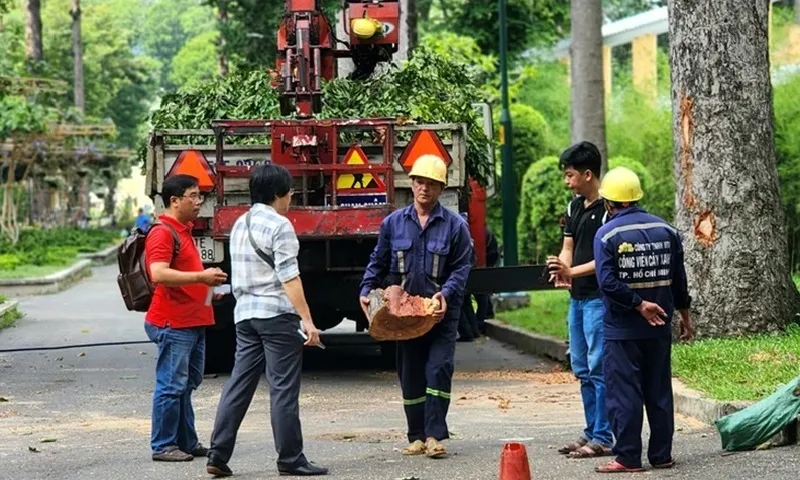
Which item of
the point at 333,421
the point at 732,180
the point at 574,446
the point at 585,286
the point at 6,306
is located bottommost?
the point at 333,421

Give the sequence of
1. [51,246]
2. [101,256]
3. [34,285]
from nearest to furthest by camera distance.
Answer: [34,285]
[51,246]
[101,256]

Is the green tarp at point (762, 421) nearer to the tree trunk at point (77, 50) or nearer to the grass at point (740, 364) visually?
the grass at point (740, 364)

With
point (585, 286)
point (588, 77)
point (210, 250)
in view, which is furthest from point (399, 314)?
point (588, 77)

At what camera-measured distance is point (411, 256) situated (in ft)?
30.9

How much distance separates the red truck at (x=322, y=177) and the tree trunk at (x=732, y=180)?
1.51 metres

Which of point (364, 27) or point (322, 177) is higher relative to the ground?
point (364, 27)

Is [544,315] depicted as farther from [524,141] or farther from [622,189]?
[524,141]

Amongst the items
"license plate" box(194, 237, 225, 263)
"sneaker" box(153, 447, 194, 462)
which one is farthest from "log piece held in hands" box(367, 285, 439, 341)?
"license plate" box(194, 237, 225, 263)

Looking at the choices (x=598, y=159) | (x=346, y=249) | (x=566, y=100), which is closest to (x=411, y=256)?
(x=598, y=159)

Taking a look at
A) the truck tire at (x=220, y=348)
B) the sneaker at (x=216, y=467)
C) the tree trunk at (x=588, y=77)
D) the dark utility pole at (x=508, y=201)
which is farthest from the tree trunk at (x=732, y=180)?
the dark utility pole at (x=508, y=201)

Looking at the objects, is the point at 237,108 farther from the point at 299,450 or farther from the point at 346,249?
the point at 299,450

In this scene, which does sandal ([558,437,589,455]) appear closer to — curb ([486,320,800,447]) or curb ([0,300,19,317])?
curb ([486,320,800,447])

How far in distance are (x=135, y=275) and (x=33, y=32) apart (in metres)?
Answer: 40.0

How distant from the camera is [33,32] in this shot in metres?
47.9
